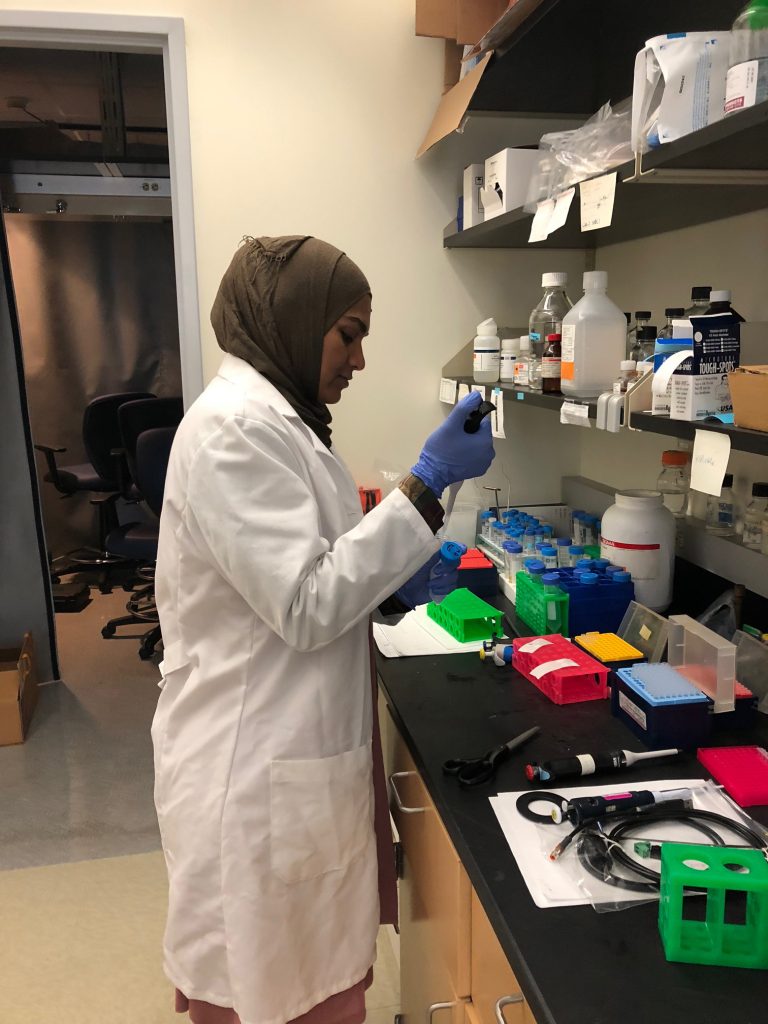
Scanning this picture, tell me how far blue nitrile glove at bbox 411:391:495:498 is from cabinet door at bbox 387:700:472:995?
0.46 meters

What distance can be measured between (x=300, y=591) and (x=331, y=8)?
1790 mm

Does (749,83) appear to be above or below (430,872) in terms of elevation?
above

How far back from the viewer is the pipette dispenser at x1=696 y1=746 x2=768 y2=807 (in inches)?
42.0

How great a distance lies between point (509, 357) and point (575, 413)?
23.9 inches

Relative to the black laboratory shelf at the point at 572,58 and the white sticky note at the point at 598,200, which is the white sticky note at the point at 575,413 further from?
the black laboratory shelf at the point at 572,58

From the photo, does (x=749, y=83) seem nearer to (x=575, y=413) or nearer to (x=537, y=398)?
(x=575, y=413)

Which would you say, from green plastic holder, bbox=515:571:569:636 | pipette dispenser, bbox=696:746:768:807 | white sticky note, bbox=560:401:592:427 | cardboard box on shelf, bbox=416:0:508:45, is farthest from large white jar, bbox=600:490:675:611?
cardboard box on shelf, bbox=416:0:508:45

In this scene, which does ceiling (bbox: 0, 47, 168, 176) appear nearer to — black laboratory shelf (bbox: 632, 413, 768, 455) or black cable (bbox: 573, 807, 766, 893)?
black laboratory shelf (bbox: 632, 413, 768, 455)

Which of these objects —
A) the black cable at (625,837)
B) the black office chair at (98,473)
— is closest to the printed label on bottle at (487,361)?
the black cable at (625,837)

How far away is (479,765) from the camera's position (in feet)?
3.82

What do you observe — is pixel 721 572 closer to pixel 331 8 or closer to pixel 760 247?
pixel 760 247

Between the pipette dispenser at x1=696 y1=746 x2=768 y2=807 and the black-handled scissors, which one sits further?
the black-handled scissors

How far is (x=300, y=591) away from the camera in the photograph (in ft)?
3.44

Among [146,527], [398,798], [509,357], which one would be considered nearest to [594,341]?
[509,357]
